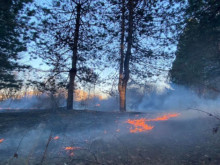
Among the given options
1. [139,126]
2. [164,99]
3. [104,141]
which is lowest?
[164,99]

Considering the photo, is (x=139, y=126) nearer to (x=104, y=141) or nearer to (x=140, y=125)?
(x=140, y=125)

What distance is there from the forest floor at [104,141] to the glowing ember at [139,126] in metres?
0.18

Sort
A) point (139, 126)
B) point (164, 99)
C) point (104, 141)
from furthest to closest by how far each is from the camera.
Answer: point (164, 99)
point (139, 126)
point (104, 141)

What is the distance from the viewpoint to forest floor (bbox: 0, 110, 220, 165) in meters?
4.09

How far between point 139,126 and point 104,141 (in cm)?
206

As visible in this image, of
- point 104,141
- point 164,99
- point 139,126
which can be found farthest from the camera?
point 164,99

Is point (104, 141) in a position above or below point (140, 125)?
below

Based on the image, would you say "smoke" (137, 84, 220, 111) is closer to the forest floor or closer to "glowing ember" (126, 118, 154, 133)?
"glowing ember" (126, 118, 154, 133)

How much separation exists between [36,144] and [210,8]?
31.3ft

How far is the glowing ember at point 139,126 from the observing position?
626cm

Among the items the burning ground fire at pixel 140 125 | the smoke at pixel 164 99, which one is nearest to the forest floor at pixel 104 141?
the burning ground fire at pixel 140 125

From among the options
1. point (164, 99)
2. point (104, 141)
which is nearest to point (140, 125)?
point (104, 141)

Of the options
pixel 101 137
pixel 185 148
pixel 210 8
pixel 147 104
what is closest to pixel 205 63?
pixel 210 8

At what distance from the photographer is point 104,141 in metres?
5.26
